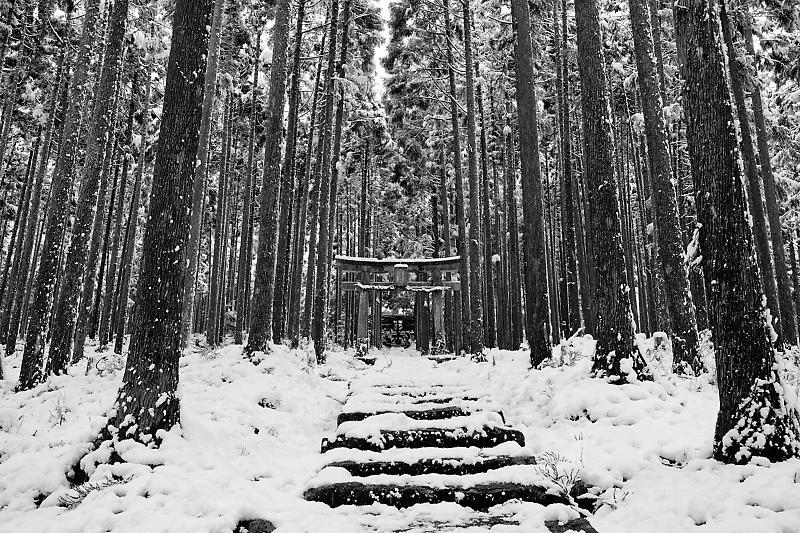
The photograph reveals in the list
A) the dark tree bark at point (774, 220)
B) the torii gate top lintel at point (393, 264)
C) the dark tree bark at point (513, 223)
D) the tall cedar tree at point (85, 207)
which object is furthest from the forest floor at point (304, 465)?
the dark tree bark at point (513, 223)

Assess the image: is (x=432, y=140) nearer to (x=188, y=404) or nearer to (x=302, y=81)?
(x=302, y=81)

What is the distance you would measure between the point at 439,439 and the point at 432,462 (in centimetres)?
77

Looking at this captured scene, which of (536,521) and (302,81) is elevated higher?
(302,81)

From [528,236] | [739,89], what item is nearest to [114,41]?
[528,236]

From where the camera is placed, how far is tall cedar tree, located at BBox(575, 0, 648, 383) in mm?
7016

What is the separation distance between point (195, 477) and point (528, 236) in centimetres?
857

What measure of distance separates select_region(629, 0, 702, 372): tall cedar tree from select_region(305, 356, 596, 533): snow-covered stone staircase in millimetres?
3947

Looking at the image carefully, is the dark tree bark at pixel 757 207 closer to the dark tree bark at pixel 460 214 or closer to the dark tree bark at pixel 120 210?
the dark tree bark at pixel 460 214

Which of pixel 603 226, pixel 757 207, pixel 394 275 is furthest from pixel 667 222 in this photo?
pixel 394 275

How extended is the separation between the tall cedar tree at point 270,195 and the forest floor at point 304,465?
265 cm

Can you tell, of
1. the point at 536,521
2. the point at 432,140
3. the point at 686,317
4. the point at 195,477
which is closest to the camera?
the point at 536,521

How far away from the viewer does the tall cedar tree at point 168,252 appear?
532 centimetres

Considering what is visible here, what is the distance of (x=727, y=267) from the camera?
4.28 meters

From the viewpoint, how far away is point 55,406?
6953mm
